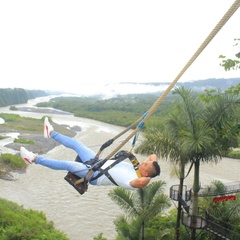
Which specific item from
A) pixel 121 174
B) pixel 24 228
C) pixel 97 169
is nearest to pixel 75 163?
pixel 97 169

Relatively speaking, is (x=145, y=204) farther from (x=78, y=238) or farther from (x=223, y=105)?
(x=78, y=238)

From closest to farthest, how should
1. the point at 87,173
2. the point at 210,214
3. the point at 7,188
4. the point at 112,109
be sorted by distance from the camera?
the point at 87,173 < the point at 210,214 < the point at 7,188 < the point at 112,109

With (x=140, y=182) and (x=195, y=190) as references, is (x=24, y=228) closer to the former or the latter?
(x=195, y=190)

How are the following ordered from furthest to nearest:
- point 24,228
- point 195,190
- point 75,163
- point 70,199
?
point 70,199 → point 24,228 → point 195,190 → point 75,163

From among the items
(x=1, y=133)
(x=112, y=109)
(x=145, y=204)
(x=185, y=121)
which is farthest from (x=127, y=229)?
(x=112, y=109)

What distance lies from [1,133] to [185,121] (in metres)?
30.2

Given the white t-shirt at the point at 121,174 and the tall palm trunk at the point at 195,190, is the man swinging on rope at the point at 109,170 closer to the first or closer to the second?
the white t-shirt at the point at 121,174

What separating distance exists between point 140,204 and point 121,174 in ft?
16.2

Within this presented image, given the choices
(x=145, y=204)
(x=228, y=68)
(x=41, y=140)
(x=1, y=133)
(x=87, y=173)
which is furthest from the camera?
(x=1, y=133)

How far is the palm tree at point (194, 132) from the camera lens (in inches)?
276

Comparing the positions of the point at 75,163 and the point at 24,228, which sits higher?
the point at 75,163

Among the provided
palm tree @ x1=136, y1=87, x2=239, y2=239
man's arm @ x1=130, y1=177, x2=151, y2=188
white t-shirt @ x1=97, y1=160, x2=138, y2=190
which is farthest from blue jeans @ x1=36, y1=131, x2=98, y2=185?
palm tree @ x1=136, y1=87, x2=239, y2=239

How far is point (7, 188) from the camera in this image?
17.5 m

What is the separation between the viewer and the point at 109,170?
13.0 ft
